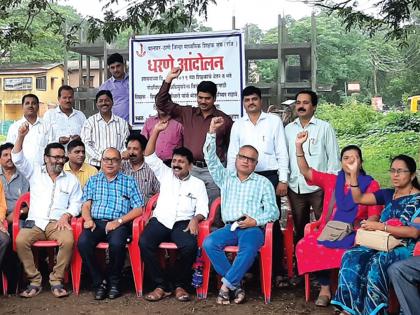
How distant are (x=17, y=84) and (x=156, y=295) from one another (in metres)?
31.0

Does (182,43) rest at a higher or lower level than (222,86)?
higher

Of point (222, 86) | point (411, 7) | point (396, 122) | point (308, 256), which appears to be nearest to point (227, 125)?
point (222, 86)

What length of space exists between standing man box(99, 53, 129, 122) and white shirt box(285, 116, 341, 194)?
226cm

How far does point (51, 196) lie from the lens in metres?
5.18

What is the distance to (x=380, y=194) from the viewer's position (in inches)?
173

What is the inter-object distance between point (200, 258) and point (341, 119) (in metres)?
19.6

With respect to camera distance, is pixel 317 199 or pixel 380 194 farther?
pixel 317 199

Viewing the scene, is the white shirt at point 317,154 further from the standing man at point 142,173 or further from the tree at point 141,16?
the tree at point 141,16

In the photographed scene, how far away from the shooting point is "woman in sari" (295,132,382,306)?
176 inches

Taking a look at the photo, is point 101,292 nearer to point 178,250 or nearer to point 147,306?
point 147,306

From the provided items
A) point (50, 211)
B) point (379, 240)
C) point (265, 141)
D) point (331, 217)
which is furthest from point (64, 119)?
point (379, 240)

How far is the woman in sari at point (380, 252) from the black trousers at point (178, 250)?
132 centimetres

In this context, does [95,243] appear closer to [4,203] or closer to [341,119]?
[4,203]

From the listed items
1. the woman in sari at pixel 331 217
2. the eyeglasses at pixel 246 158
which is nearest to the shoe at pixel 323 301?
the woman in sari at pixel 331 217
